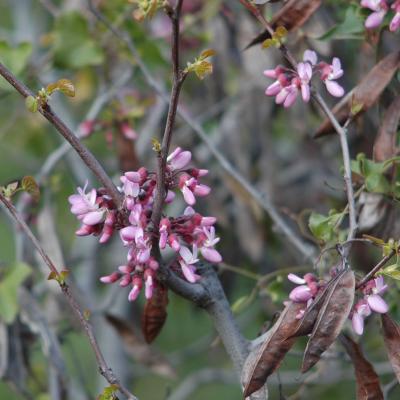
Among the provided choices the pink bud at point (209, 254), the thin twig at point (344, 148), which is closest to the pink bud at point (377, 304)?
the thin twig at point (344, 148)

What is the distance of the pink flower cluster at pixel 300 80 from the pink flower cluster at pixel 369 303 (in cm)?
33

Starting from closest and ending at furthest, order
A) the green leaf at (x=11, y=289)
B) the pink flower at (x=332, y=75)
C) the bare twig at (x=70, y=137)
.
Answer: the bare twig at (x=70, y=137) → the pink flower at (x=332, y=75) → the green leaf at (x=11, y=289)

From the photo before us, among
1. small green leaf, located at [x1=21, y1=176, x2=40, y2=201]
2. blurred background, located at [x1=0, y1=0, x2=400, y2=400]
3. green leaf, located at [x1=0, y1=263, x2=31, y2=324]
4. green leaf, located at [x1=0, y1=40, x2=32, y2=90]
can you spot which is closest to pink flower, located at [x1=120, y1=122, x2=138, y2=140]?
blurred background, located at [x1=0, y1=0, x2=400, y2=400]

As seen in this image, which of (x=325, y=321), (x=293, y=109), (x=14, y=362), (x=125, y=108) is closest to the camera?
(x=325, y=321)

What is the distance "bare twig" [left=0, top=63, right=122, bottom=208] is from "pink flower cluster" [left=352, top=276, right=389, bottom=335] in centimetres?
41

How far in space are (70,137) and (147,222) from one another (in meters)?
0.17

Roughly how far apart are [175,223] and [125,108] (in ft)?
3.92

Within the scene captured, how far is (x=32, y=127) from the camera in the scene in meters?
3.64

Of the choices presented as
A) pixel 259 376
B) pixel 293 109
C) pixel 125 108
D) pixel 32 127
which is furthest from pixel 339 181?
pixel 259 376

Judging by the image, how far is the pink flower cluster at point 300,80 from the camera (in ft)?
4.79

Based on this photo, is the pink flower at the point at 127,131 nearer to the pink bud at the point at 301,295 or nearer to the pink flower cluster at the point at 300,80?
the pink flower cluster at the point at 300,80

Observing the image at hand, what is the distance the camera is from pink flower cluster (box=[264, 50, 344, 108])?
1.46 metres

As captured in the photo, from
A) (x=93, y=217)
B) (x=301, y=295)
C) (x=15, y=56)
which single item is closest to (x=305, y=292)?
(x=301, y=295)

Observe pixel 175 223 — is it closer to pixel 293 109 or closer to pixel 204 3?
pixel 293 109
